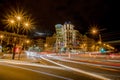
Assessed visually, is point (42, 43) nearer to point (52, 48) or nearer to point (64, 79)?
point (52, 48)

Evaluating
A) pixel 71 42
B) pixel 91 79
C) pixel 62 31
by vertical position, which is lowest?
pixel 91 79

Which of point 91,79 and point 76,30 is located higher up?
point 76,30

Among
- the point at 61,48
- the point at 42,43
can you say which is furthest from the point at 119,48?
the point at 42,43

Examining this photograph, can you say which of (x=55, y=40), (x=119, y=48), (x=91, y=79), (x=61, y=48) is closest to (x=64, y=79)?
(x=91, y=79)

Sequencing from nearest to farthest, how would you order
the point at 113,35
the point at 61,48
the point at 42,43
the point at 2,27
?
the point at 2,27 → the point at 113,35 → the point at 61,48 → the point at 42,43

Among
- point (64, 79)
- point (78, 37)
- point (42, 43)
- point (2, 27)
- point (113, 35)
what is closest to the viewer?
point (64, 79)

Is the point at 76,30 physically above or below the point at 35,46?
above

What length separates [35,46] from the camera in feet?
542

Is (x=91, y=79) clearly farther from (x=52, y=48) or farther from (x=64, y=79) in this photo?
(x=52, y=48)

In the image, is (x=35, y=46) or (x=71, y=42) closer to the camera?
(x=71, y=42)

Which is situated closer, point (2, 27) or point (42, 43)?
point (2, 27)

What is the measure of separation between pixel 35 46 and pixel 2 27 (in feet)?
301

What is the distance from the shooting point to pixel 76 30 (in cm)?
13362

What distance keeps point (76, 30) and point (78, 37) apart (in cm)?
619
